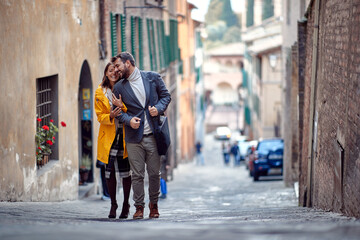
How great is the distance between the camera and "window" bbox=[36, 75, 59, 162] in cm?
1022

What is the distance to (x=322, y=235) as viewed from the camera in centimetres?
356

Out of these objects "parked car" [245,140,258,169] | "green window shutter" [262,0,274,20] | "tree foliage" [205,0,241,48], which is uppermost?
"tree foliage" [205,0,241,48]

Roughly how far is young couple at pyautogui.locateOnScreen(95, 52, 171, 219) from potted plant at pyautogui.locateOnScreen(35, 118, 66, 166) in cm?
236

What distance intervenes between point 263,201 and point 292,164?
4.35 metres

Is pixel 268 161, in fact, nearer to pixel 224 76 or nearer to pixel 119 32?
pixel 119 32

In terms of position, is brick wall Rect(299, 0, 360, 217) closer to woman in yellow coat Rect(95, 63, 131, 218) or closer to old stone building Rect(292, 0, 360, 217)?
old stone building Rect(292, 0, 360, 217)

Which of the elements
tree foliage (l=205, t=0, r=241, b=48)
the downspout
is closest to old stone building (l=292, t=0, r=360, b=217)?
the downspout

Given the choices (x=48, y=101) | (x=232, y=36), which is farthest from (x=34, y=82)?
(x=232, y=36)

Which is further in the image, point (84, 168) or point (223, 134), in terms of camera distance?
point (223, 134)

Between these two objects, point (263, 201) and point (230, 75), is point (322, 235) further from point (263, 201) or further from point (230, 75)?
point (230, 75)

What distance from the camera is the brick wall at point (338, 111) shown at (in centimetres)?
574

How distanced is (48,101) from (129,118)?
4.06 metres

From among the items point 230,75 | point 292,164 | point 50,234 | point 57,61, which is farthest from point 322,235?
point 230,75

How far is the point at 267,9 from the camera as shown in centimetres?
5509
